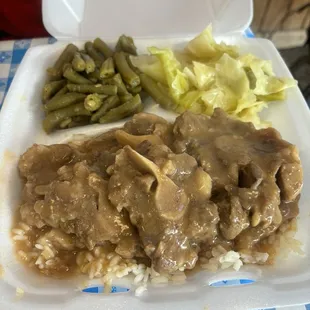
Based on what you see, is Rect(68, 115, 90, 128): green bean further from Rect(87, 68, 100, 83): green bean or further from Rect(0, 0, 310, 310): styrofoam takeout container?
Rect(87, 68, 100, 83): green bean

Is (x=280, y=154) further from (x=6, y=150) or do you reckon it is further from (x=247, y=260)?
(x=6, y=150)

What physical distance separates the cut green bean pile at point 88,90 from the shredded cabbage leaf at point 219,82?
0.56 ft

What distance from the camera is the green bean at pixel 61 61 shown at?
9.46 ft

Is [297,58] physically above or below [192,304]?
below

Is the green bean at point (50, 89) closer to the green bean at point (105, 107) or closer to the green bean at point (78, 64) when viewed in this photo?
the green bean at point (78, 64)

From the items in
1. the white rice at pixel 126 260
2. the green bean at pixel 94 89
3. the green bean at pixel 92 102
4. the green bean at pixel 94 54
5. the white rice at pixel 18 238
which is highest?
the green bean at pixel 94 54

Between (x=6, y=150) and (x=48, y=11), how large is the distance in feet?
5.54

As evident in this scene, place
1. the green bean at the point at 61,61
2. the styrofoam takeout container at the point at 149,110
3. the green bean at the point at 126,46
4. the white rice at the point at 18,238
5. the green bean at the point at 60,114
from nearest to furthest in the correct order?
the styrofoam takeout container at the point at 149,110, the white rice at the point at 18,238, the green bean at the point at 60,114, the green bean at the point at 61,61, the green bean at the point at 126,46

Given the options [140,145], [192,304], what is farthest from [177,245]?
[140,145]

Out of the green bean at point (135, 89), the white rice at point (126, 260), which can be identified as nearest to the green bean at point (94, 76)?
the green bean at point (135, 89)

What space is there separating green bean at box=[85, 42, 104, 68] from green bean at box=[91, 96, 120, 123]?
323mm

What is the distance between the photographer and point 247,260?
2008 mm

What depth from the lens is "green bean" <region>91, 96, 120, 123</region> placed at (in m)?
2.71

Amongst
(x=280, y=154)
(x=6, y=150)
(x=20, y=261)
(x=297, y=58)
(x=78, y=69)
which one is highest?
(x=280, y=154)
